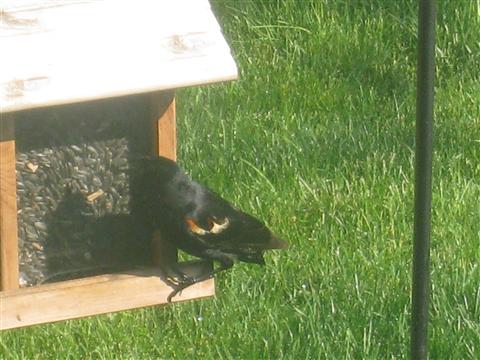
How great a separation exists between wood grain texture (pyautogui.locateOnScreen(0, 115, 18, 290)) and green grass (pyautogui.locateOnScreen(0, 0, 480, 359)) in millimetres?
950

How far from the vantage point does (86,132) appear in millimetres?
2783

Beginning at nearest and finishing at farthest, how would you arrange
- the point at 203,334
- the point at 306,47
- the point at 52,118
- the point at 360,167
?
the point at 52,118, the point at 203,334, the point at 360,167, the point at 306,47

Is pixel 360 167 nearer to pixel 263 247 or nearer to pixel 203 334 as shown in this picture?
pixel 203 334

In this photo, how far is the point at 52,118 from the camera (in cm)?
273

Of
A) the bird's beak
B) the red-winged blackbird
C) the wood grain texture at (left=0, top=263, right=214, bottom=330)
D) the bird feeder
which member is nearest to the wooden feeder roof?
the bird feeder

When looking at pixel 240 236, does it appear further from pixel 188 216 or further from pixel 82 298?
pixel 82 298

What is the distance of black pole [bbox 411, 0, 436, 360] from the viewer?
6.59ft

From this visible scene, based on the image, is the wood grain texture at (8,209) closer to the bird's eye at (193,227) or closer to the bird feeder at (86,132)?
the bird feeder at (86,132)

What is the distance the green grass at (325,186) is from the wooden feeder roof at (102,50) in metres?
1.32

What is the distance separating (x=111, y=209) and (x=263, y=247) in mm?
393

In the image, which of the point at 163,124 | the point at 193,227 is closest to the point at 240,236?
the point at 193,227

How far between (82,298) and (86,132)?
15.3 inches

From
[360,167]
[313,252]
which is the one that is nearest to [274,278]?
[313,252]

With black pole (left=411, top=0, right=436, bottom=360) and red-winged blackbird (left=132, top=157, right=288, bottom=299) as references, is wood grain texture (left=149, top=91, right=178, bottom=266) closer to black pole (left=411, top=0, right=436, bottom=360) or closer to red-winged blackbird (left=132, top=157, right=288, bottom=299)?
red-winged blackbird (left=132, top=157, right=288, bottom=299)
